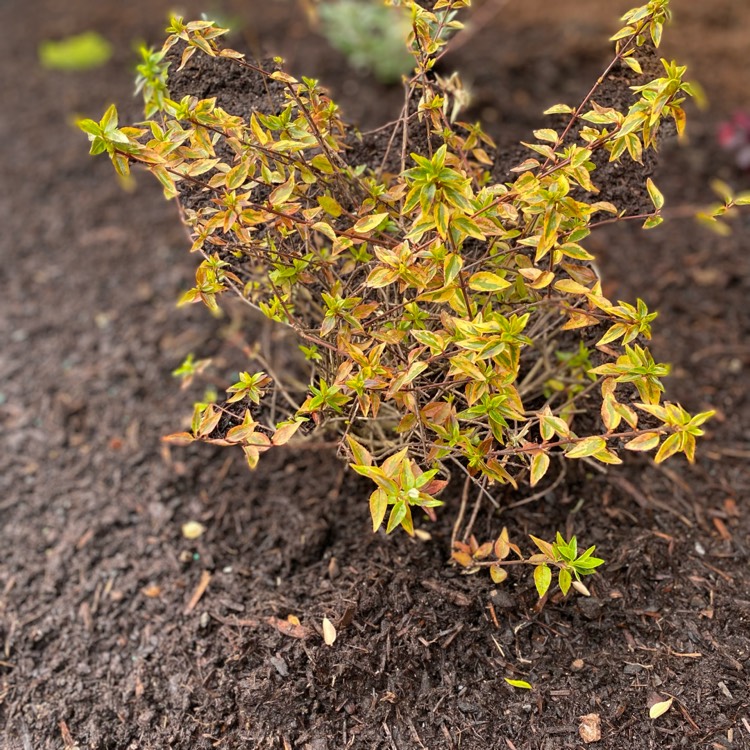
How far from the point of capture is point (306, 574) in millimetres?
2248

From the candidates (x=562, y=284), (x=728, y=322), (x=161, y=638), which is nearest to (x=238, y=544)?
(x=161, y=638)

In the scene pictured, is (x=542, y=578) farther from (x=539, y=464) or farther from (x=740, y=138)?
(x=740, y=138)

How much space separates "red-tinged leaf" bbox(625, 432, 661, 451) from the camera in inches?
64.7

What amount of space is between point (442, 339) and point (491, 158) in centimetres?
83

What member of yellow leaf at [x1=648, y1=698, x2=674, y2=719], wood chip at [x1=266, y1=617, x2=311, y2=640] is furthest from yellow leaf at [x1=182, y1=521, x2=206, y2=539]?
yellow leaf at [x1=648, y1=698, x2=674, y2=719]

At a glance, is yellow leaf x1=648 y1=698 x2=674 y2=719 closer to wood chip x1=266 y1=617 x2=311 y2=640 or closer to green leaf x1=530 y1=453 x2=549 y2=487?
green leaf x1=530 y1=453 x2=549 y2=487

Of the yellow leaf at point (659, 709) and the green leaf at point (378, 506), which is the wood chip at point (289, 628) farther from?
the yellow leaf at point (659, 709)

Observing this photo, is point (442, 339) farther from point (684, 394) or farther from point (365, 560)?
point (684, 394)

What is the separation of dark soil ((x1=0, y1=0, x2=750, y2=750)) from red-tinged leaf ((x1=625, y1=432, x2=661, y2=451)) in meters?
0.59

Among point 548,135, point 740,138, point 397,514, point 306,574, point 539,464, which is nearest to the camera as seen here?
point 397,514

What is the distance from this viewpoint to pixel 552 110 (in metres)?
1.86

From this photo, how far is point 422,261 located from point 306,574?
1.03 meters

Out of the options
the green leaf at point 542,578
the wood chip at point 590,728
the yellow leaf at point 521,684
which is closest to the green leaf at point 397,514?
the green leaf at point 542,578

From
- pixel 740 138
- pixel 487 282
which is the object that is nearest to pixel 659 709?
pixel 487 282
